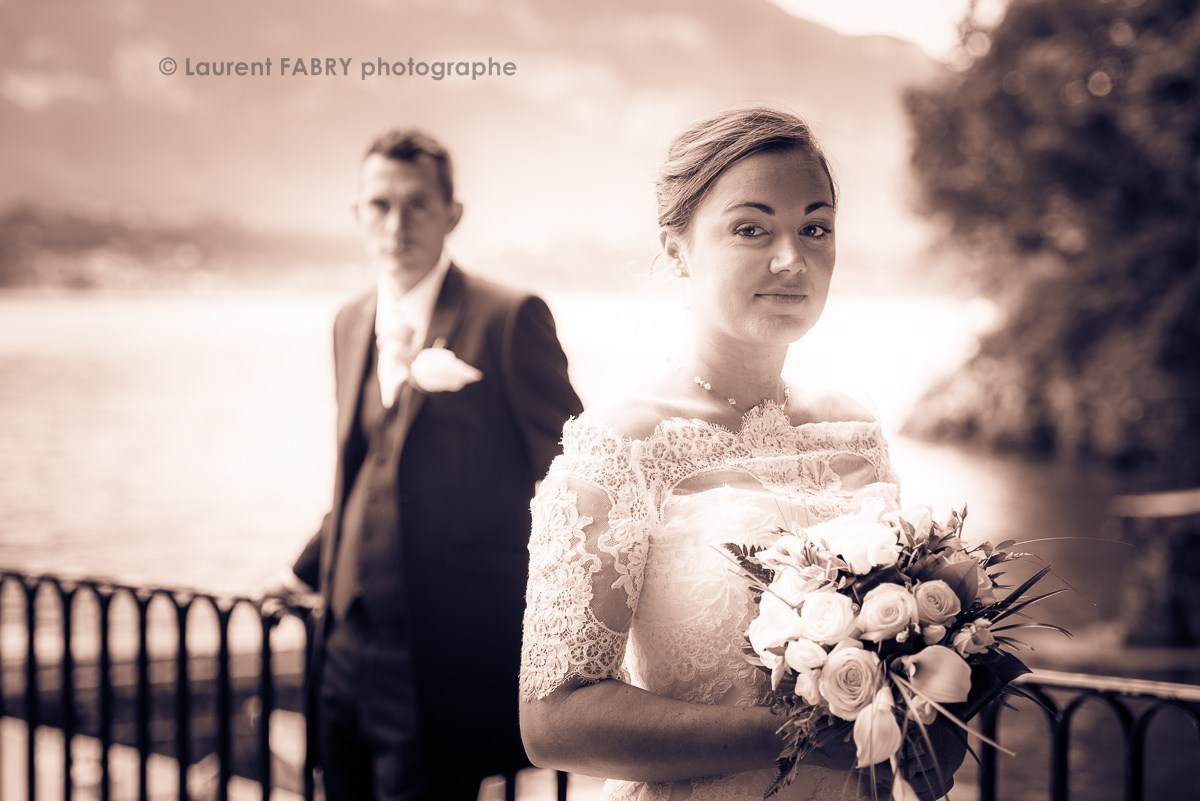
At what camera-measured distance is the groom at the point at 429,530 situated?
2.62m

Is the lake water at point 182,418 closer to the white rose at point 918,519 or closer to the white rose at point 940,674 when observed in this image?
the white rose at point 918,519

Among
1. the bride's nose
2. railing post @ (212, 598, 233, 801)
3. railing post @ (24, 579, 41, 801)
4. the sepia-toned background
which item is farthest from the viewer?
the sepia-toned background

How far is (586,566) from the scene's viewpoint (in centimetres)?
146

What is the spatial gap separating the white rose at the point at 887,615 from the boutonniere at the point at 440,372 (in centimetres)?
147

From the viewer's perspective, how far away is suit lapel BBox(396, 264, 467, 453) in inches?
105

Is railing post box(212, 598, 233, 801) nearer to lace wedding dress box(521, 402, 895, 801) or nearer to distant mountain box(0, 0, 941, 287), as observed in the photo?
lace wedding dress box(521, 402, 895, 801)

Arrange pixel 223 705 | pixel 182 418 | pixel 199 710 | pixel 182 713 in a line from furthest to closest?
pixel 182 418 < pixel 199 710 < pixel 182 713 < pixel 223 705

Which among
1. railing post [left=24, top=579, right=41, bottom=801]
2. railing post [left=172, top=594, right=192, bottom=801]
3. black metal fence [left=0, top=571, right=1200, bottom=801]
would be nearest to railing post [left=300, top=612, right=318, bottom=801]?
black metal fence [left=0, top=571, right=1200, bottom=801]

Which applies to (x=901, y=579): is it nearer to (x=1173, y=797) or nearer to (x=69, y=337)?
(x=1173, y=797)

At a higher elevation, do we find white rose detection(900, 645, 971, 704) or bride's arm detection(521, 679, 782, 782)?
white rose detection(900, 645, 971, 704)

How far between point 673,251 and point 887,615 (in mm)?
636

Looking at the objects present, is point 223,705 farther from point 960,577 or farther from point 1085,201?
point 1085,201

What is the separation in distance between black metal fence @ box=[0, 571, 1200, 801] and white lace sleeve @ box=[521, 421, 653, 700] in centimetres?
91

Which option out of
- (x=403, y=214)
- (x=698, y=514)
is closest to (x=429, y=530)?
(x=403, y=214)
